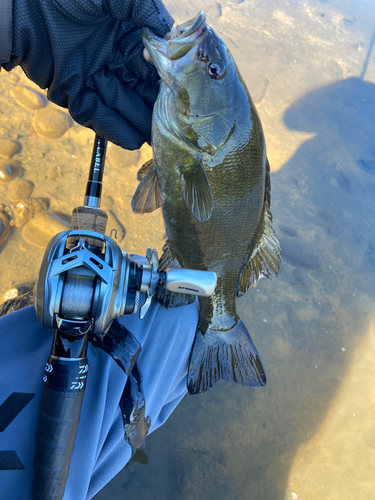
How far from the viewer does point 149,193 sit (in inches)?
56.8

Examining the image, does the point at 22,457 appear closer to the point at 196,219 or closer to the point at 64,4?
the point at 196,219

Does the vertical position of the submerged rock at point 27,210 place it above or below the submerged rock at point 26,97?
below

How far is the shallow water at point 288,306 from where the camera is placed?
2.26 m

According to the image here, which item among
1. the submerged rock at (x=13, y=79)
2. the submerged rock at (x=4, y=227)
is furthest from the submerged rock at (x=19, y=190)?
the submerged rock at (x=13, y=79)

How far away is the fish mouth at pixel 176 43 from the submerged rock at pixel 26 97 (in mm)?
2324

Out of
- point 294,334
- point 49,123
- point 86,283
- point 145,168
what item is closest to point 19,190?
point 49,123

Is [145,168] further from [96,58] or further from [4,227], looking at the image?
[4,227]

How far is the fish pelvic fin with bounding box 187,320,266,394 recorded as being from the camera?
1.61 meters

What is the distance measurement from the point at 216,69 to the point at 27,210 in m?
2.08

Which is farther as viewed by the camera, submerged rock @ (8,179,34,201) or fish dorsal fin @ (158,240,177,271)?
submerged rock @ (8,179,34,201)

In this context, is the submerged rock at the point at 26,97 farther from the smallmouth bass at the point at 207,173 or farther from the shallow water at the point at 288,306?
the smallmouth bass at the point at 207,173

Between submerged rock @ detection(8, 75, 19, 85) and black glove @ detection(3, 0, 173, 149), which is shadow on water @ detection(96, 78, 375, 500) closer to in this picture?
black glove @ detection(3, 0, 173, 149)

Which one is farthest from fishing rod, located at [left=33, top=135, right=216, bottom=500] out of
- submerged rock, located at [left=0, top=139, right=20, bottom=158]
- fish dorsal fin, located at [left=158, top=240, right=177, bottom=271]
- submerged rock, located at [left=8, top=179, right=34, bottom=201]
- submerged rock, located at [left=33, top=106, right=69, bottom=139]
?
submerged rock, located at [left=33, top=106, right=69, bottom=139]

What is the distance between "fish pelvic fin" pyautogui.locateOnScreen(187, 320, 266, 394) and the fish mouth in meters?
1.32
